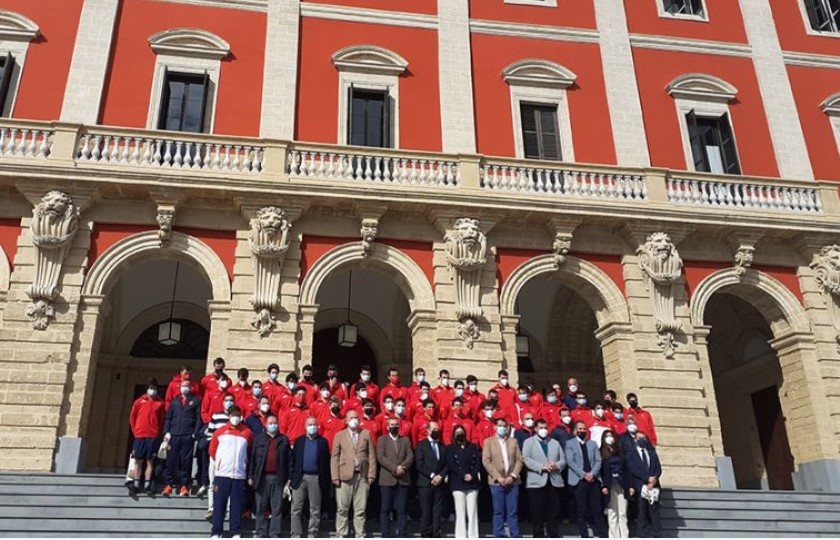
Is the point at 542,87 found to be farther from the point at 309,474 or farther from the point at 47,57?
the point at 309,474

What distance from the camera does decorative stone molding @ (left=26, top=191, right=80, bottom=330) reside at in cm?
1285

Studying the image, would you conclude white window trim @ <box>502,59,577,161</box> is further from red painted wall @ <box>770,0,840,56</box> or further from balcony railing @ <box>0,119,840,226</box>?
red painted wall @ <box>770,0,840,56</box>

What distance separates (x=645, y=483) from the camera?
33.8 feet

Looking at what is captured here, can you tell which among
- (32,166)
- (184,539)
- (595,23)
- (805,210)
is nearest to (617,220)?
(805,210)

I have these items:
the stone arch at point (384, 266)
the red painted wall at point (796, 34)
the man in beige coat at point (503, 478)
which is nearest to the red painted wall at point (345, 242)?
the stone arch at point (384, 266)

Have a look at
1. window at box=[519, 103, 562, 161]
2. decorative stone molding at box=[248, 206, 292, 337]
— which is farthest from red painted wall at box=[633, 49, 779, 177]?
decorative stone molding at box=[248, 206, 292, 337]

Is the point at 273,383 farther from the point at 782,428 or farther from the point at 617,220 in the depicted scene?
the point at 782,428

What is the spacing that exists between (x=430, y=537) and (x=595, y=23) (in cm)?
1371

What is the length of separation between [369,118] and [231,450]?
9.21 m

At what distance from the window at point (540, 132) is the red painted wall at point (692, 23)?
358 cm

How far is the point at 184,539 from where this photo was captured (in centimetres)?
902

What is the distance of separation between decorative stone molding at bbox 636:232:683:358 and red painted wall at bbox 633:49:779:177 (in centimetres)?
262

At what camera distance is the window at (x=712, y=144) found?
17.3m

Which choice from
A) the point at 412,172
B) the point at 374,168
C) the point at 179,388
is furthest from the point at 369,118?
the point at 179,388
